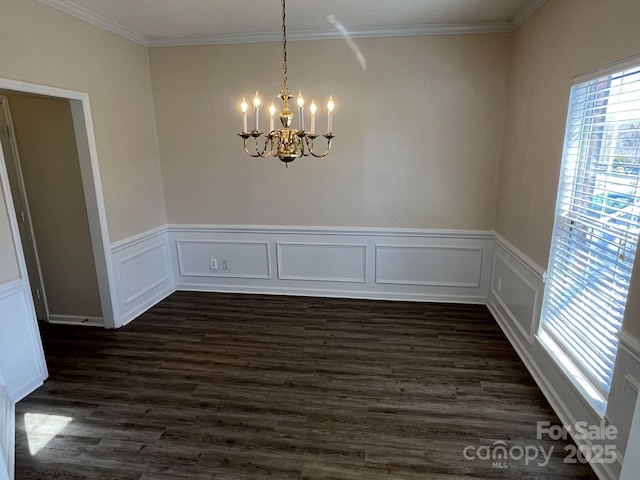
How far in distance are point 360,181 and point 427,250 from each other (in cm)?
108

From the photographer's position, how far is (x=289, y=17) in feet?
11.0

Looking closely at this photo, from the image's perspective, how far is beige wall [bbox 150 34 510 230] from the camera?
3732 millimetres

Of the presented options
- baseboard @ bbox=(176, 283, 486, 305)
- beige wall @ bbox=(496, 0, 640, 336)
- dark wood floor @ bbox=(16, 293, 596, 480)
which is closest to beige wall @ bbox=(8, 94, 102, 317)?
dark wood floor @ bbox=(16, 293, 596, 480)

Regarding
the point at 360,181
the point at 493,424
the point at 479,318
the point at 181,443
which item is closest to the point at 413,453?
the point at 493,424

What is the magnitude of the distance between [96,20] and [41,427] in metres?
3.30

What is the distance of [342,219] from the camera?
423cm

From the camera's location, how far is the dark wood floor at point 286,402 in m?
2.09

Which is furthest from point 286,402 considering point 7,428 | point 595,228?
point 595,228

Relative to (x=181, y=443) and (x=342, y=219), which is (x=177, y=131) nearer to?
(x=342, y=219)

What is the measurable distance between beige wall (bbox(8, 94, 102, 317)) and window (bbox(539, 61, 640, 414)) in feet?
13.4

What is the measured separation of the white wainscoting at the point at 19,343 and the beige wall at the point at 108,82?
1.03 m

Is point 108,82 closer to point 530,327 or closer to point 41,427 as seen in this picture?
point 41,427

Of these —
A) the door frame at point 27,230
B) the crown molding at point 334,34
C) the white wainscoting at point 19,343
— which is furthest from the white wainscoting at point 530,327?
the door frame at point 27,230

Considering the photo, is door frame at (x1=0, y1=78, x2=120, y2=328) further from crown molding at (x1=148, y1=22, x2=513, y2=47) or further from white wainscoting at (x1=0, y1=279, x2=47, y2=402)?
crown molding at (x1=148, y1=22, x2=513, y2=47)
